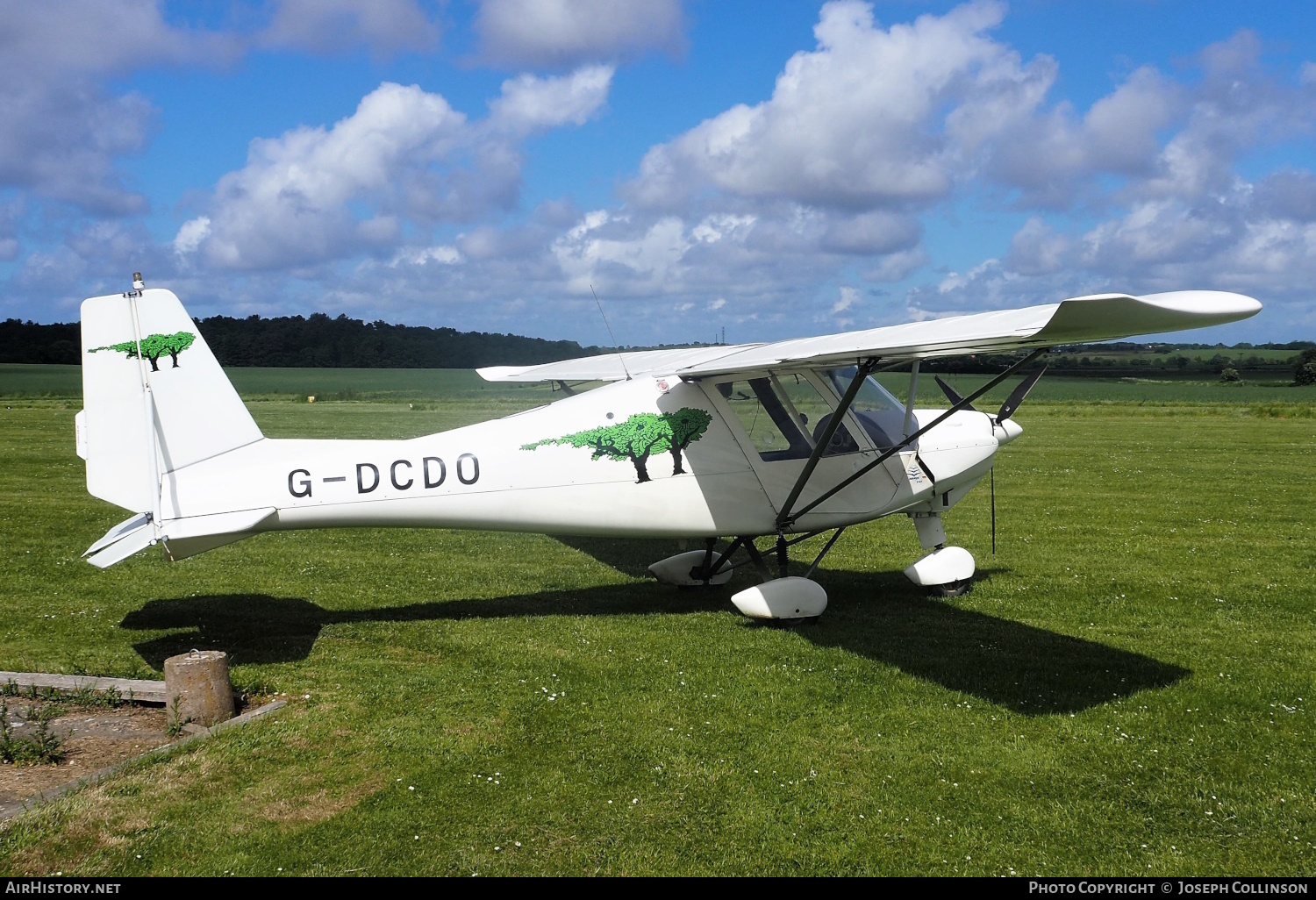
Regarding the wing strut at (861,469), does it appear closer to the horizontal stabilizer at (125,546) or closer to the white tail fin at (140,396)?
the white tail fin at (140,396)

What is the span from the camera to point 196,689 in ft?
17.0

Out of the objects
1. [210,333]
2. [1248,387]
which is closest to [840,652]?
[1248,387]

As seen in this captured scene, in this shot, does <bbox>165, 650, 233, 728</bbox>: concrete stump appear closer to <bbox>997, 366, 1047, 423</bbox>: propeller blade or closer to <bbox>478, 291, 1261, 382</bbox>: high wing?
<bbox>478, 291, 1261, 382</bbox>: high wing

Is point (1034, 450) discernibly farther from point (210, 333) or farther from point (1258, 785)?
point (210, 333)

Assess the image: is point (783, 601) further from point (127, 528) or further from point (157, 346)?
point (157, 346)

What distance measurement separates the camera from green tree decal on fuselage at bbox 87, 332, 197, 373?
6133mm

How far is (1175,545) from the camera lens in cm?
1085

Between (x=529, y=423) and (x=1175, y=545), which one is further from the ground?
(x=529, y=423)

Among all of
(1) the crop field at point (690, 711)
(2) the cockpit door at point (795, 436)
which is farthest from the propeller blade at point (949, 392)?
(1) the crop field at point (690, 711)

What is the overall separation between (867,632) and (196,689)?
4.77 metres

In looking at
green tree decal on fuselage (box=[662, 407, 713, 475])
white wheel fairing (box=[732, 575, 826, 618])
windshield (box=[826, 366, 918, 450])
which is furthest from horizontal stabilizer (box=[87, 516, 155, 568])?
windshield (box=[826, 366, 918, 450])

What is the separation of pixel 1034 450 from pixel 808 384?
16004 millimetres

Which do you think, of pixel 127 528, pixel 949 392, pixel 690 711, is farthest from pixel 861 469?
pixel 127 528

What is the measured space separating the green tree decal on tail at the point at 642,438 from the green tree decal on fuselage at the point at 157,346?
98.6 inches
